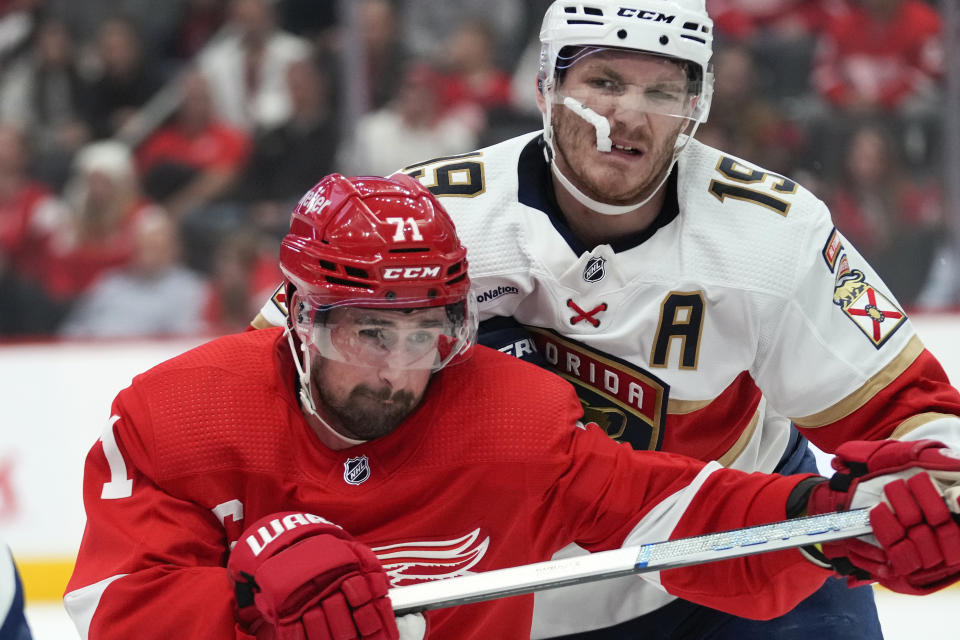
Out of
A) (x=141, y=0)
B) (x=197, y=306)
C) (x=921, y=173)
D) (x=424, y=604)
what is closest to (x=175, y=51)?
(x=141, y=0)

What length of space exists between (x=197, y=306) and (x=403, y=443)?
3.14m

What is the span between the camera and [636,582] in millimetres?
2584

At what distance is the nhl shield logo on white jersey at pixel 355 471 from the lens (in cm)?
216

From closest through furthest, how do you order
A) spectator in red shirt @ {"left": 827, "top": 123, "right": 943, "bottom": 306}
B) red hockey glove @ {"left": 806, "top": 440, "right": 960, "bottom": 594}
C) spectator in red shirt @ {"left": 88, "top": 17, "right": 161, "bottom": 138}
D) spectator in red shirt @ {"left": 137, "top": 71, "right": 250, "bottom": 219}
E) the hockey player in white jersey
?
red hockey glove @ {"left": 806, "top": 440, "right": 960, "bottom": 594} → the hockey player in white jersey → spectator in red shirt @ {"left": 827, "top": 123, "right": 943, "bottom": 306} → spectator in red shirt @ {"left": 137, "top": 71, "right": 250, "bottom": 219} → spectator in red shirt @ {"left": 88, "top": 17, "right": 161, "bottom": 138}

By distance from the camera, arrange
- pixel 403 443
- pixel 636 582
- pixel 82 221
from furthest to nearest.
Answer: pixel 82 221 → pixel 636 582 → pixel 403 443

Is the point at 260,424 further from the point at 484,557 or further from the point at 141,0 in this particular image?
the point at 141,0

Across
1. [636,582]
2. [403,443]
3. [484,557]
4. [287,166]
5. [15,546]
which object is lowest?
[15,546]

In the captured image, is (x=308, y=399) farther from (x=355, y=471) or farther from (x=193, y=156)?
(x=193, y=156)

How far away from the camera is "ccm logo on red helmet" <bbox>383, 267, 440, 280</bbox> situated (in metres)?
2.06

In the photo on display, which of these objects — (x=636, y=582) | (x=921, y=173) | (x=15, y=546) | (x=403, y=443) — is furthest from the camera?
(x=921, y=173)

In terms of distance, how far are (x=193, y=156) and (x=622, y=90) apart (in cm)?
328

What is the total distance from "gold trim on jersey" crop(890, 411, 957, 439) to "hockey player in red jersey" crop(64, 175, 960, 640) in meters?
0.22

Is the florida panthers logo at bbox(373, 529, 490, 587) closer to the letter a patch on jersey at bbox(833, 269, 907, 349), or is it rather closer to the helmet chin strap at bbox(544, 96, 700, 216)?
the helmet chin strap at bbox(544, 96, 700, 216)

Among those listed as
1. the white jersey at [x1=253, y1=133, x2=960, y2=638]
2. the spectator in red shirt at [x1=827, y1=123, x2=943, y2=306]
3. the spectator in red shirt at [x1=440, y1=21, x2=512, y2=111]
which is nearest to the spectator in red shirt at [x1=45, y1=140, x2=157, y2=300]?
the spectator in red shirt at [x1=440, y1=21, x2=512, y2=111]
